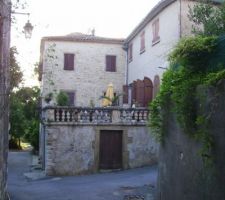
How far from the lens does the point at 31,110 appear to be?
3419 centimetres

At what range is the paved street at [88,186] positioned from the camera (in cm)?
1449

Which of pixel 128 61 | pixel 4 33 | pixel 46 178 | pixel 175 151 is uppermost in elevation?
pixel 128 61

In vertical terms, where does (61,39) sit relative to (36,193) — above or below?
above

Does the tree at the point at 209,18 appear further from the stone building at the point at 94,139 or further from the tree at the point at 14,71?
the stone building at the point at 94,139

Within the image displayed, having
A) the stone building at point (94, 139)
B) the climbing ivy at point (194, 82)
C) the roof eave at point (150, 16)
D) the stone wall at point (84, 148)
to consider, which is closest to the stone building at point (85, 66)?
the roof eave at point (150, 16)

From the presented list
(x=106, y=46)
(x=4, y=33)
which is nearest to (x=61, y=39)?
(x=106, y=46)

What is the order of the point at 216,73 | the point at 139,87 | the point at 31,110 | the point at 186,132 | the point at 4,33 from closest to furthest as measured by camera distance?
the point at 216,73, the point at 186,132, the point at 4,33, the point at 139,87, the point at 31,110

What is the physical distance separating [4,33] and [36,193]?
7.74 m

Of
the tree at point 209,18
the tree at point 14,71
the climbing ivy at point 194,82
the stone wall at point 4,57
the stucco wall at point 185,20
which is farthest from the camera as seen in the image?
the stucco wall at point 185,20

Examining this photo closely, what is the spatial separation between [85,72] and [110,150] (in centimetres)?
966

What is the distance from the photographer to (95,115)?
827 inches

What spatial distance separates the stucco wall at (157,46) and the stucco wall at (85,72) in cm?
211

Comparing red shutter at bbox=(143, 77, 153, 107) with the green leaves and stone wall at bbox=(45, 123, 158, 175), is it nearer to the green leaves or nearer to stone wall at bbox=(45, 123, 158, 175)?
stone wall at bbox=(45, 123, 158, 175)

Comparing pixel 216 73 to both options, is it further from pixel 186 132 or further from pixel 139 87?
pixel 139 87
